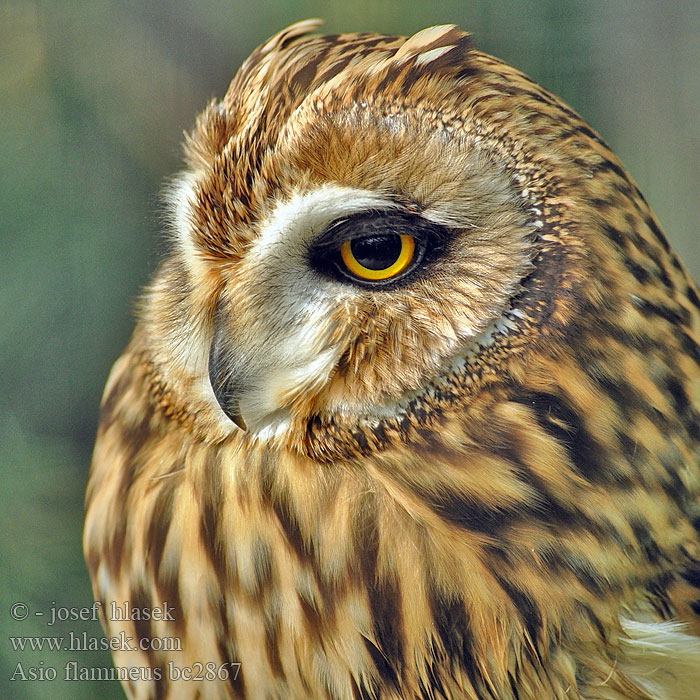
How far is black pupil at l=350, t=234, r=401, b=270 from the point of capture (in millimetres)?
625

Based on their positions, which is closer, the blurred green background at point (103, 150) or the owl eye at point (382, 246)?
the owl eye at point (382, 246)

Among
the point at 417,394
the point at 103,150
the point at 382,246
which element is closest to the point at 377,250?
the point at 382,246

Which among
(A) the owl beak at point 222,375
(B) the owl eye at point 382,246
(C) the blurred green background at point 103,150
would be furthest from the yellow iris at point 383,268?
(C) the blurred green background at point 103,150

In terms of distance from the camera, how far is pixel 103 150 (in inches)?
37.2

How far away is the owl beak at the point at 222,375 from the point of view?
0.68 m

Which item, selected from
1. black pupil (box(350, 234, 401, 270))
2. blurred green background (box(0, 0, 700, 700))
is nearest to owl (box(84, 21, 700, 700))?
black pupil (box(350, 234, 401, 270))

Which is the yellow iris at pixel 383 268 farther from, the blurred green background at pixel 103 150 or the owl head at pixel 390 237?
the blurred green background at pixel 103 150

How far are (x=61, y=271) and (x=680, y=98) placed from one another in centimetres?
87

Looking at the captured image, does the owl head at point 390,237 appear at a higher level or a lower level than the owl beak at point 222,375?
higher

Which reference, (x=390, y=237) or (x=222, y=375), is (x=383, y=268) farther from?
(x=222, y=375)

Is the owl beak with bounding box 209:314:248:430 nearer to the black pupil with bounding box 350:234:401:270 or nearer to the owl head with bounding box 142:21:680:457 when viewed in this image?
the owl head with bounding box 142:21:680:457

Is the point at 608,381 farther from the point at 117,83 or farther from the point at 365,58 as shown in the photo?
the point at 117,83

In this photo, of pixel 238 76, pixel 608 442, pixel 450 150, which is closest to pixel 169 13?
pixel 238 76

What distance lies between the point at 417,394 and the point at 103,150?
1.93ft
